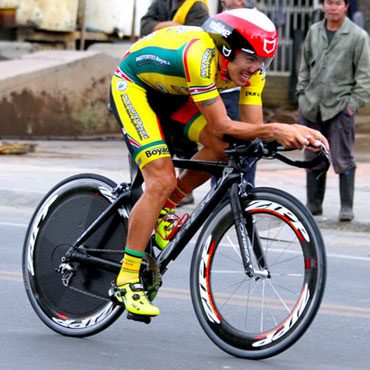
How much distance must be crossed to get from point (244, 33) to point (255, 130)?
47 centimetres

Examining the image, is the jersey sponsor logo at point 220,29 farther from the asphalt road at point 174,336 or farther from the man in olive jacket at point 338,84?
the man in olive jacket at point 338,84

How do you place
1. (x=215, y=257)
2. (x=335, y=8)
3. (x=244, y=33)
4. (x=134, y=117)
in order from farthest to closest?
(x=335, y=8)
(x=134, y=117)
(x=215, y=257)
(x=244, y=33)

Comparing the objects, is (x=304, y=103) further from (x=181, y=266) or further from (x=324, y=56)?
(x=181, y=266)

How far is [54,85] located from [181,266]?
10266 millimetres

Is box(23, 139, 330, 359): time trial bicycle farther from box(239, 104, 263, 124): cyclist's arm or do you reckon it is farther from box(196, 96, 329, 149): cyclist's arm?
box(239, 104, 263, 124): cyclist's arm

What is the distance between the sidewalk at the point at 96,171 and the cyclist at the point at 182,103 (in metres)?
4.82

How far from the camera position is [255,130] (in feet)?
17.7

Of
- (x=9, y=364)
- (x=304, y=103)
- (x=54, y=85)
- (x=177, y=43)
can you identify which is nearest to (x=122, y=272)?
(x=9, y=364)

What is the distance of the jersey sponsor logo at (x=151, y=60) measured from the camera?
221 inches

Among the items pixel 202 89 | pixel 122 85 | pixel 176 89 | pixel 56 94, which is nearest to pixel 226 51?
pixel 202 89

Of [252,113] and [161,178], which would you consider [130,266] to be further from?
[252,113]

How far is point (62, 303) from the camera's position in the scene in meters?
6.14

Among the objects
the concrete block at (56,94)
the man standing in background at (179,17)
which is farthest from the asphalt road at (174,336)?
the concrete block at (56,94)

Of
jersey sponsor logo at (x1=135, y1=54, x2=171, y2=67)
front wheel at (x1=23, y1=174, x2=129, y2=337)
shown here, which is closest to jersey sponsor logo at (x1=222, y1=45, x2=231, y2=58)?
jersey sponsor logo at (x1=135, y1=54, x2=171, y2=67)
